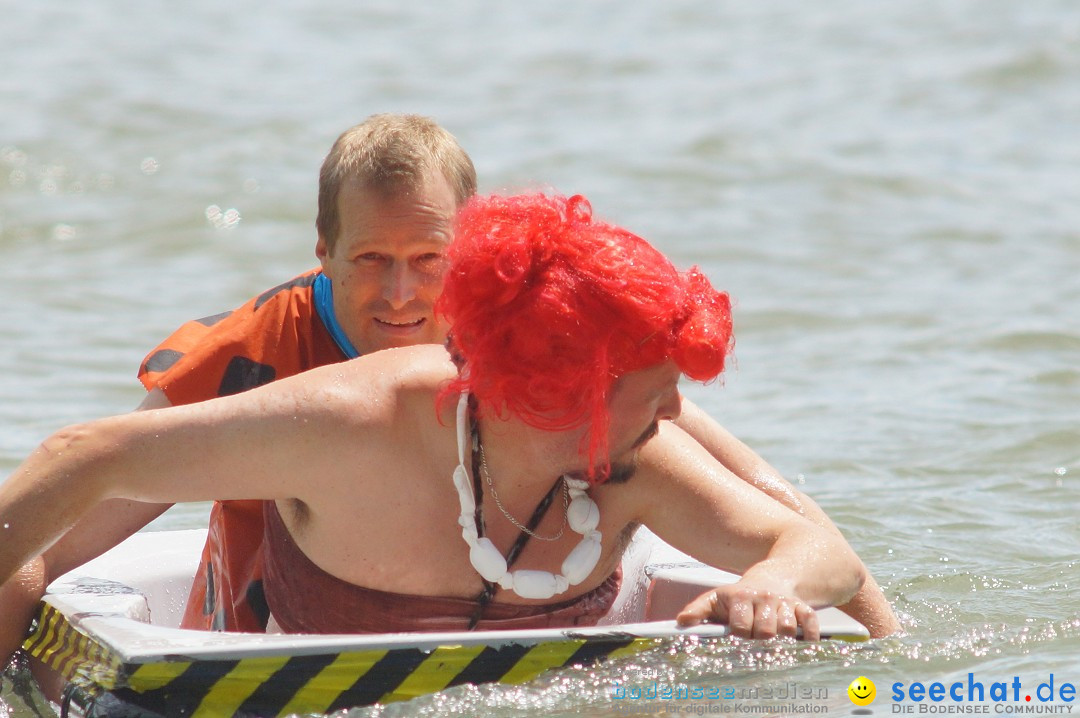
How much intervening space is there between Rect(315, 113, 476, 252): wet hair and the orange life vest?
205mm

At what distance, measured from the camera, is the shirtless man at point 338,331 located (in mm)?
3309

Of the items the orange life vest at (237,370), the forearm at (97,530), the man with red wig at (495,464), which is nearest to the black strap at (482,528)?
the man with red wig at (495,464)

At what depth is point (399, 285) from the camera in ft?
11.0

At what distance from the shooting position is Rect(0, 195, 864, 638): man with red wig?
269cm

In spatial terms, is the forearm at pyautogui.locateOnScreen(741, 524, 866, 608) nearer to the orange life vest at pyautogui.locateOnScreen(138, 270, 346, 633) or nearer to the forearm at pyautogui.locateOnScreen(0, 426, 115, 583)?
the orange life vest at pyautogui.locateOnScreen(138, 270, 346, 633)

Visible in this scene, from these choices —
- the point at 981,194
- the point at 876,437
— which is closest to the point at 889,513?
the point at 876,437

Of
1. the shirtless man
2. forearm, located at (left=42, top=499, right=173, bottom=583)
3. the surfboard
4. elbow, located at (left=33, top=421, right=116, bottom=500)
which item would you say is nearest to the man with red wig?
elbow, located at (left=33, top=421, right=116, bottom=500)

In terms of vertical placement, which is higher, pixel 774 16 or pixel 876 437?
pixel 774 16

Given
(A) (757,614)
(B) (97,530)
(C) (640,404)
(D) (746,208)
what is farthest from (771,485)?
(D) (746,208)

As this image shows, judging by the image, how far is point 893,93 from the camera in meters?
13.8

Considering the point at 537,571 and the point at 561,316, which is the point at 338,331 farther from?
the point at 561,316

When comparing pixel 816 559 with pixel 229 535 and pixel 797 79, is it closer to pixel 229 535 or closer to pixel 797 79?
pixel 229 535

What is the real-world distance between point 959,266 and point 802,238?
117 cm

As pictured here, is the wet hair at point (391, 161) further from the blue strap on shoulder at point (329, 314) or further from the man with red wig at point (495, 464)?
the man with red wig at point (495, 464)
